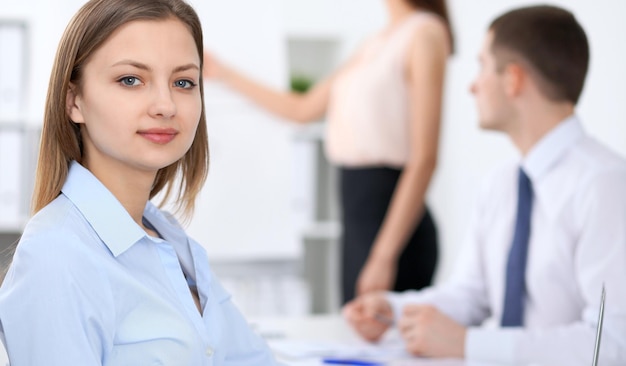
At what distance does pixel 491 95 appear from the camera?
5.76ft

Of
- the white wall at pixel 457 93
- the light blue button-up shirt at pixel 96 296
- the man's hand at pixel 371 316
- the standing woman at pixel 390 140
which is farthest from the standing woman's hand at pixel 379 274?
the light blue button-up shirt at pixel 96 296

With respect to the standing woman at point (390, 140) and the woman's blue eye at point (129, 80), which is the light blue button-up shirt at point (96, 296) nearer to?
the woman's blue eye at point (129, 80)

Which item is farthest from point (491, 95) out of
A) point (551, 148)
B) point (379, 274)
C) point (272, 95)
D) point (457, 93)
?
point (457, 93)

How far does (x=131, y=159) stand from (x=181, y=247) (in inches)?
7.4

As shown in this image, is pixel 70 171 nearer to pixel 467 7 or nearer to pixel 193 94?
pixel 193 94

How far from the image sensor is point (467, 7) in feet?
12.2

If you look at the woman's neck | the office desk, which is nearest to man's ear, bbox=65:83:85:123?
the office desk

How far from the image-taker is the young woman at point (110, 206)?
2.74ft

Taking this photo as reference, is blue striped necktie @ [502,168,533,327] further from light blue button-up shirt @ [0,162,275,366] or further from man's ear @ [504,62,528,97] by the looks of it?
light blue button-up shirt @ [0,162,275,366]

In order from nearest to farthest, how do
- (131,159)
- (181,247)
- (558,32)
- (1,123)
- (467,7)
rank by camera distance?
1. (131,159)
2. (181,247)
3. (558,32)
4. (1,123)
5. (467,7)

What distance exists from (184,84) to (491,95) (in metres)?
0.91

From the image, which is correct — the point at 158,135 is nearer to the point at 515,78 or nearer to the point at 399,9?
the point at 515,78

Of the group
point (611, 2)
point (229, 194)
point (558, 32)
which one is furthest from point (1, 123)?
point (611, 2)

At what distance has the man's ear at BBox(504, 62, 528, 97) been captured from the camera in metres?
1.71
